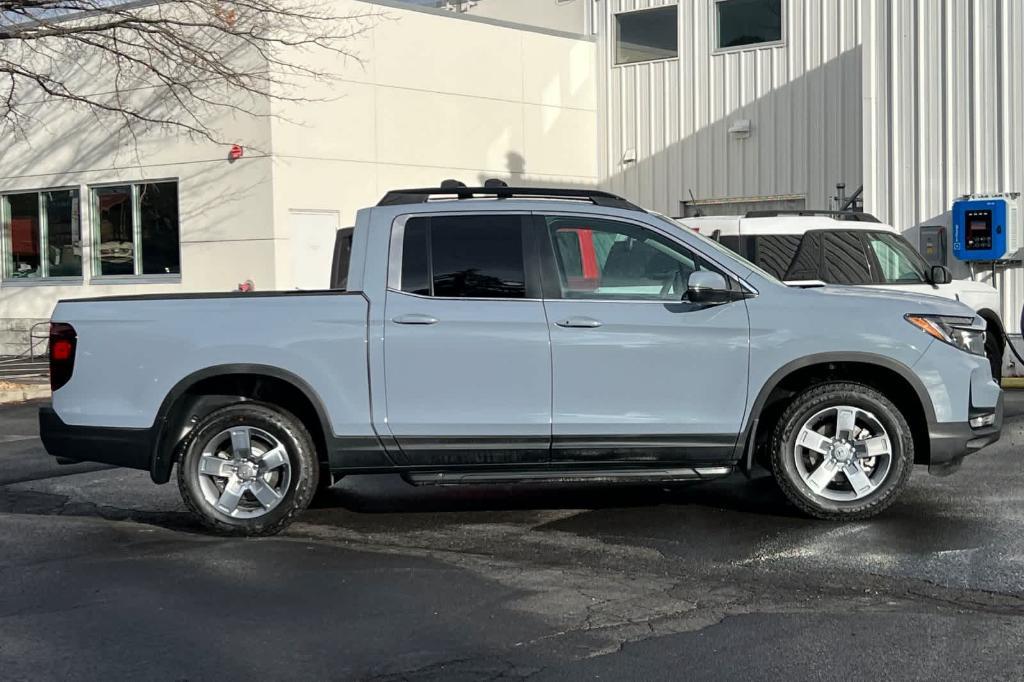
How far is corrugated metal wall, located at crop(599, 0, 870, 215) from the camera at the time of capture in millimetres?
21438

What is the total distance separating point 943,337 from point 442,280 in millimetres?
2911

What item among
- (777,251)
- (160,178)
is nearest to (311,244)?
(160,178)

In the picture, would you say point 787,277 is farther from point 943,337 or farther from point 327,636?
point 327,636

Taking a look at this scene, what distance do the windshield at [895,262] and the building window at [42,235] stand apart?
14441 millimetres

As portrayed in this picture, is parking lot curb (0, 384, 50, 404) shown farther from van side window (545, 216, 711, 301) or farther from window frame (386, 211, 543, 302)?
van side window (545, 216, 711, 301)

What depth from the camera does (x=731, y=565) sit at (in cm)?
668

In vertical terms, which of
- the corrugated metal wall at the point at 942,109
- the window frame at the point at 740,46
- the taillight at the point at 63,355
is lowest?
the taillight at the point at 63,355

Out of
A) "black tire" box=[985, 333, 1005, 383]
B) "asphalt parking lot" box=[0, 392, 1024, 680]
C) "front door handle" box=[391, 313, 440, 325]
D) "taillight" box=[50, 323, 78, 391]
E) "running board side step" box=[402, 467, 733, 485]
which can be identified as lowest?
"asphalt parking lot" box=[0, 392, 1024, 680]

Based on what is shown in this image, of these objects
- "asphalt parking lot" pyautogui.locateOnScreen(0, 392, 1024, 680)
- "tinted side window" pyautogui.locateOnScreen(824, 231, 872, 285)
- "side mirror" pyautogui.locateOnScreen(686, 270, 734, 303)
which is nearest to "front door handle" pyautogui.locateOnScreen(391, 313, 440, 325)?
"asphalt parking lot" pyautogui.locateOnScreen(0, 392, 1024, 680)

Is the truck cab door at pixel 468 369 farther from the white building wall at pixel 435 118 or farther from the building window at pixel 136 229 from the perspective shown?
the building window at pixel 136 229

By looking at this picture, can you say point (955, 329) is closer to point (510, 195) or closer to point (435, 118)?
point (510, 195)

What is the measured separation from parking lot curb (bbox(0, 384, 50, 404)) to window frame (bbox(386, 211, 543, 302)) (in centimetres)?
1089

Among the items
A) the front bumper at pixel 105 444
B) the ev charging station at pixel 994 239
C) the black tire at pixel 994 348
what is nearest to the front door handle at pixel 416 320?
the front bumper at pixel 105 444

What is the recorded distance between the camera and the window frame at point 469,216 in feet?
24.7
